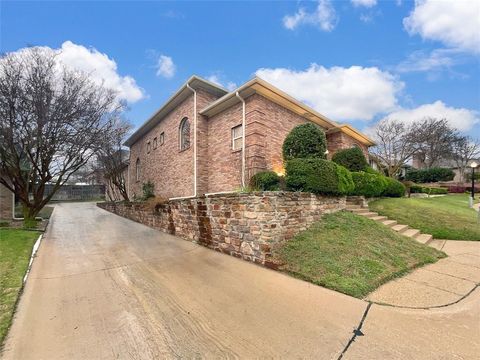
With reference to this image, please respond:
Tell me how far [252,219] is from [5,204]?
1334cm

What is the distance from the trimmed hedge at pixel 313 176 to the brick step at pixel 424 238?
2615mm

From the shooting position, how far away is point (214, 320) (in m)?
2.91

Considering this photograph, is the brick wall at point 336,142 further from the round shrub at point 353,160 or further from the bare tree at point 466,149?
the bare tree at point 466,149

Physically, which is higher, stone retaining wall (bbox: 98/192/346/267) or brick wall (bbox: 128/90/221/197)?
brick wall (bbox: 128/90/221/197)

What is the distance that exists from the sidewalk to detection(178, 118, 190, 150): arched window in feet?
31.2

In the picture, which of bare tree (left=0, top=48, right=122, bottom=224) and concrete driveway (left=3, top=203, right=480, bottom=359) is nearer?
concrete driveway (left=3, top=203, right=480, bottom=359)

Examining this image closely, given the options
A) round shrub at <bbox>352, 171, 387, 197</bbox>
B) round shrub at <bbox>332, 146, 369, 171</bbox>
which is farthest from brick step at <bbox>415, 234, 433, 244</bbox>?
round shrub at <bbox>332, 146, 369, 171</bbox>

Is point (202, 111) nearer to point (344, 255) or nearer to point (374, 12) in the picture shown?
point (374, 12)

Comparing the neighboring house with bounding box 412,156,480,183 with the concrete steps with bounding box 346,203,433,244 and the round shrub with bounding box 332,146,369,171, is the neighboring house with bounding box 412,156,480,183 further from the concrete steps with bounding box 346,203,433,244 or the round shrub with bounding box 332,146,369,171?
the concrete steps with bounding box 346,203,433,244

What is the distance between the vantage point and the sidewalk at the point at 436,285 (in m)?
3.45

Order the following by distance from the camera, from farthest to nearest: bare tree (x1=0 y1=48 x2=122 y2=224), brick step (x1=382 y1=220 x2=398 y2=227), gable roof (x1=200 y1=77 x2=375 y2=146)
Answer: bare tree (x1=0 y1=48 x2=122 y2=224) → gable roof (x1=200 y1=77 x2=375 y2=146) → brick step (x1=382 y1=220 x2=398 y2=227)

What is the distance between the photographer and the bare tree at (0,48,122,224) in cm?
820

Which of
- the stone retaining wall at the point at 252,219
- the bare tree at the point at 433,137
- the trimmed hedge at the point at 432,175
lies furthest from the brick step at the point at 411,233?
the trimmed hedge at the point at 432,175

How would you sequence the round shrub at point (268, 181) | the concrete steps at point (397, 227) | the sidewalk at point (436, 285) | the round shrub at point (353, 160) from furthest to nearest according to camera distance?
the round shrub at point (353, 160) → the round shrub at point (268, 181) → the concrete steps at point (397, 227) → the sidewalk at point (436, 285)
